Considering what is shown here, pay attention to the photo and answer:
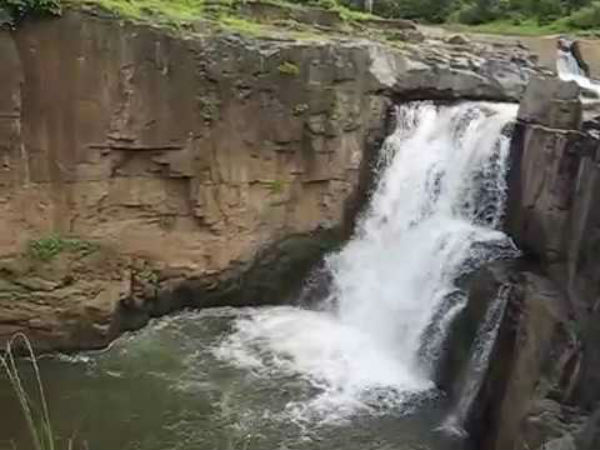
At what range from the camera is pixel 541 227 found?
8117 mm

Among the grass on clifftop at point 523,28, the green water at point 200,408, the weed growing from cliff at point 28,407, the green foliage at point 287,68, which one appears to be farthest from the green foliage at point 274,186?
the grass on clifftop at point 523,28

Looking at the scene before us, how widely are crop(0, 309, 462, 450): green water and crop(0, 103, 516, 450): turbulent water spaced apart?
0.02 metres

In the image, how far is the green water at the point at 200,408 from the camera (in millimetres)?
7504

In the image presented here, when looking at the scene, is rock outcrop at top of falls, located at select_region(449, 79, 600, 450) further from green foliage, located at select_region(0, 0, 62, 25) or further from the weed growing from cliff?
green foliage, located at select_region(0, 0, 62, 25)

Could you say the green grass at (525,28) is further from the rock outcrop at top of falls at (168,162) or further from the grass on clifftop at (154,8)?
the grass on clifftop at (154,8)

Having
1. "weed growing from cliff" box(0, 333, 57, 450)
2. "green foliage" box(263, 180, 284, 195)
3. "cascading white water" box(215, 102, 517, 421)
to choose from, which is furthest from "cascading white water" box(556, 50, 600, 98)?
"weed growing from cliff" box(0, 333, 57, 450)

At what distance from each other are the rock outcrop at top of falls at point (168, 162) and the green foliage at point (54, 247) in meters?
0.02

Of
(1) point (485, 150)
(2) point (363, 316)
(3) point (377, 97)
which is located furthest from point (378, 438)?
(3) point (377, 97)

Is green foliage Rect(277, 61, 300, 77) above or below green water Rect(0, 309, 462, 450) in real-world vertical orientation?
above

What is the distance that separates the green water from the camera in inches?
295

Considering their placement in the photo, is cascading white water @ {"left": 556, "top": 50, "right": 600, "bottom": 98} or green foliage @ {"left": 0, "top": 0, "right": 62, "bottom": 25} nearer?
green foliage @ {"left": 0, "top": 0, "right": 62, "bottom": 25}

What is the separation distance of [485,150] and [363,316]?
280 cm

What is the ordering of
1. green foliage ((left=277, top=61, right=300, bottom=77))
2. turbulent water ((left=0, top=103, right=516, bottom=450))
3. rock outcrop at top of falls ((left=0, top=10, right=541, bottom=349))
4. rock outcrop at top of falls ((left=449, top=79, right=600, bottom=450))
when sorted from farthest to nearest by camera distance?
1. green foliage ((left=277, top=61, right=300, bottom=77))
2. rock outcrop at top of falls ((left=0, top=10, right=541, bottom=349))
3. turbulent water ((left=0, top=103, right=516, bottom=450))
4. rock outcrop at top of falls ((left=449, top=79, right=600, bottom=450))

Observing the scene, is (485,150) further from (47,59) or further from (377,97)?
(47,59)
